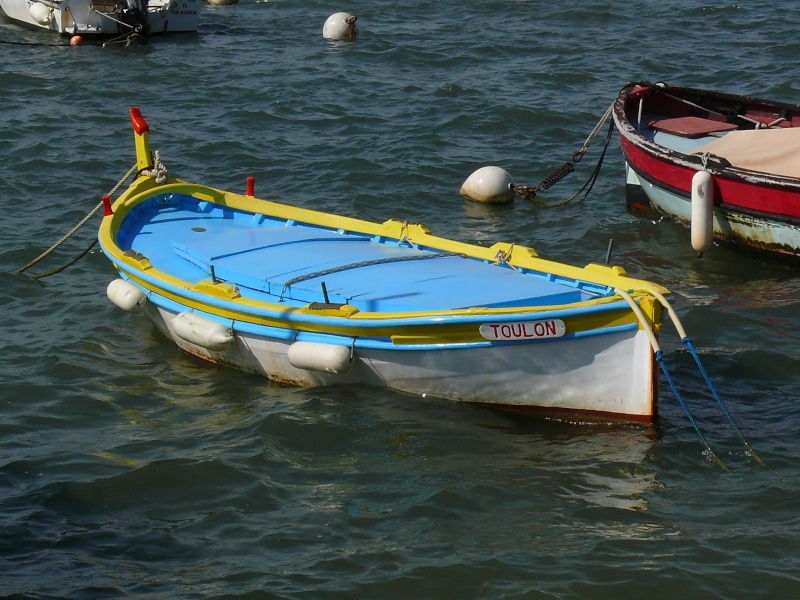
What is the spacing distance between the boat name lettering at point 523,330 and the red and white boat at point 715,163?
15.4 feet

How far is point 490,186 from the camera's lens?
570 inches

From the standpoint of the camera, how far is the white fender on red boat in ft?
78.7

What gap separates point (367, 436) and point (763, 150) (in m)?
6.21

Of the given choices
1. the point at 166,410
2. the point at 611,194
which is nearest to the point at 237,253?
the point at 166,410

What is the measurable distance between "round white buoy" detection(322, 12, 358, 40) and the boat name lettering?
53.9 ft

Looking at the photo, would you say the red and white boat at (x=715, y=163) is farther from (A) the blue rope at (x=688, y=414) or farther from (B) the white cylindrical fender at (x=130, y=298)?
(B) the white cylindrical fender at (x=130, y=298)

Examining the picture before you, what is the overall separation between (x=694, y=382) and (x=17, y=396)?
550cm

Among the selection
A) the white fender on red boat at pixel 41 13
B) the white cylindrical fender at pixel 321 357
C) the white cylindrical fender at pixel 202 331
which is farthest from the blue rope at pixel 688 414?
the white fender on red boat at pixel 41 13

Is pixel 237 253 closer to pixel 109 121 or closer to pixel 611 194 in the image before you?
pixel 611 194

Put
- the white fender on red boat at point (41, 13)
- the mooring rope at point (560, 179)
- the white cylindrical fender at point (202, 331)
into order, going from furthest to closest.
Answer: the white fender on red boat at point (41, 13)
the mooring rope at point (560, 179)
the white cylindrical fender at point (202, 331)

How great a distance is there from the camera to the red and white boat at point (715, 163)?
39.7 feet

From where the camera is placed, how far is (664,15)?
24969mm

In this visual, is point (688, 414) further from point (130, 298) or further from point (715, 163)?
point (715, 163)

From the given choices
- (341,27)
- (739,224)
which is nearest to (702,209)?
(739,224)
